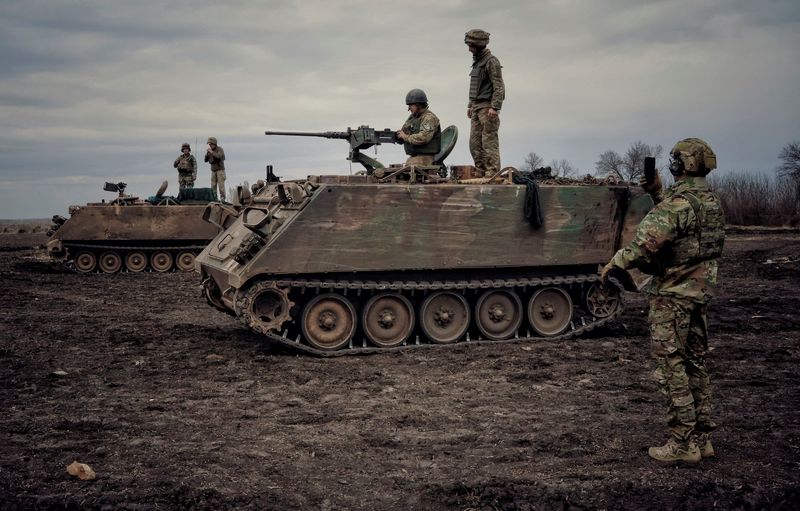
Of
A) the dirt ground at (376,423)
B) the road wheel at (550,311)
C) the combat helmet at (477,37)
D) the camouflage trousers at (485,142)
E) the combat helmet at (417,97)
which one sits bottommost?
the dirt ground at (376,423)

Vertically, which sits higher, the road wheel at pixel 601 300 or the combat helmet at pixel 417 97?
the combat helmet at pixel 417 97

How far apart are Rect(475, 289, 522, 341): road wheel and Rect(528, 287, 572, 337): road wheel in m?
0.23

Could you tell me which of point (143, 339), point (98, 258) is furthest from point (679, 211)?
point (98, 258)

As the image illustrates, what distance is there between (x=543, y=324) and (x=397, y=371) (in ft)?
9.10

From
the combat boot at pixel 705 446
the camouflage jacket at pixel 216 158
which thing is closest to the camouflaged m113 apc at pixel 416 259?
the combat boot at pixel 705 446

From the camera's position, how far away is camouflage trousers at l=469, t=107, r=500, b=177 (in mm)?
11500

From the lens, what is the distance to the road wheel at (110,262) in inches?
829

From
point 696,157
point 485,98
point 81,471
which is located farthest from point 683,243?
point 485,98

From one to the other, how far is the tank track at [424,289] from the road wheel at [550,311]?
0.34ft

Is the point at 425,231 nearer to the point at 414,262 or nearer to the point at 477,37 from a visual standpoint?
the point at 414,262

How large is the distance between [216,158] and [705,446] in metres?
19.8

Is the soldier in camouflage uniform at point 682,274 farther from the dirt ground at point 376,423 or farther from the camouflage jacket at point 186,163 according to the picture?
the camouflage jacket at point 186,163

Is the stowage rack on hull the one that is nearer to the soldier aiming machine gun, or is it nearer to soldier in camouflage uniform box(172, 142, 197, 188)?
the soldier aiming machine gun

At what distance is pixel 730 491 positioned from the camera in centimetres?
517
